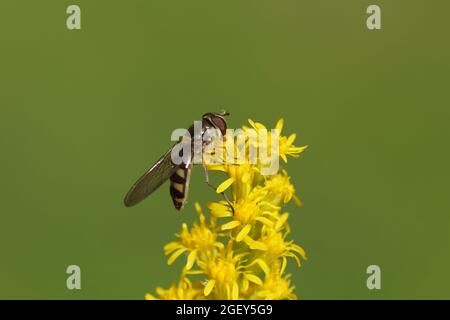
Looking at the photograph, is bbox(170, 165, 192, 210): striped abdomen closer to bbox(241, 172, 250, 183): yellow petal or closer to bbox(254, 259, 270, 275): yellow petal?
bbox(241, 172, 250, 183): yellow petal

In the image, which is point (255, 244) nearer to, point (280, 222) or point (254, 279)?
point (254, 279)

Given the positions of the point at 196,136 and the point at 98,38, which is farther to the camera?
the point at 98,38

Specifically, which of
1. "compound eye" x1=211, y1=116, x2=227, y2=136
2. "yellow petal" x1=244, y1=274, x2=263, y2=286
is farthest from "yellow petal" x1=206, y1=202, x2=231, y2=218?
"compound eye" x1=211, y1=116, x2=227, y2=136

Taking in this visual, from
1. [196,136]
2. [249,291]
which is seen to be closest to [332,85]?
[196,136]

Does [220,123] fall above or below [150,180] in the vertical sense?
above

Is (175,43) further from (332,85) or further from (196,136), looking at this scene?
(196,136)

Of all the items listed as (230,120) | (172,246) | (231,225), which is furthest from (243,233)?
(230,120)

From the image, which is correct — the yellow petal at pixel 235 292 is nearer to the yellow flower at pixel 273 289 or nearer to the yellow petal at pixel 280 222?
the yellow flower at pixel 273 289

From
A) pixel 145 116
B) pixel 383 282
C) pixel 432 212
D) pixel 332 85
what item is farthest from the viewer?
pixel 332 85
